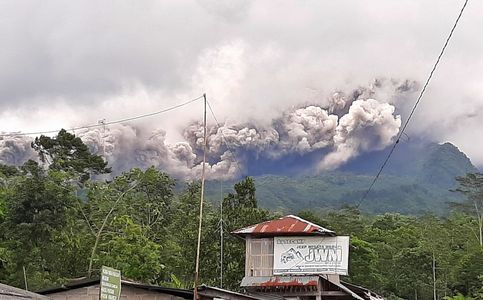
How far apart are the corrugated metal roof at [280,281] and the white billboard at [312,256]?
1.52ft

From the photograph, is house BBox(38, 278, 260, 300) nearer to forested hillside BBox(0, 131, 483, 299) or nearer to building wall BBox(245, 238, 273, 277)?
building wall BBox(245, 238, 273, 277)

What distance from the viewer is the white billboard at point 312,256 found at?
26.6 metres

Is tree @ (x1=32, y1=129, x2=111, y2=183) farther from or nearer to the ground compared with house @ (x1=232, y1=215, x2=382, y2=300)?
farther from the ground

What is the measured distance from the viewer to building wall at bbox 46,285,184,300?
1734cm

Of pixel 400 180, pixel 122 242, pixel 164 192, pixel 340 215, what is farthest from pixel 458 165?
pixel 122 242

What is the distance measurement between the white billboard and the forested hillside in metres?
7.47

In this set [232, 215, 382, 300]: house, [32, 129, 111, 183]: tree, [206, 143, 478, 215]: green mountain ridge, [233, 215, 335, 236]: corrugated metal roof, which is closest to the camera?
[232, 215, 382, 300]: house

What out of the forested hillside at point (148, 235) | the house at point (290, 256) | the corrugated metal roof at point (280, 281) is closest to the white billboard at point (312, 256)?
the house at point (290, 256)

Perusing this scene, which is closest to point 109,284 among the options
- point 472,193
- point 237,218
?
point 237,218

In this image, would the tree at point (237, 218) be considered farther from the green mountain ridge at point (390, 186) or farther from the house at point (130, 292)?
the green mountain ridge at point (390, 186)

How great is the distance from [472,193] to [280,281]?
48342 millimetres

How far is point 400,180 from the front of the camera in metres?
168

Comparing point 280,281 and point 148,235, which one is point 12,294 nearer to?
point 280,281

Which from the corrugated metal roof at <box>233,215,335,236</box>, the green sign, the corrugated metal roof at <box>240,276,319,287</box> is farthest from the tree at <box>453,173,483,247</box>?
the green sign
